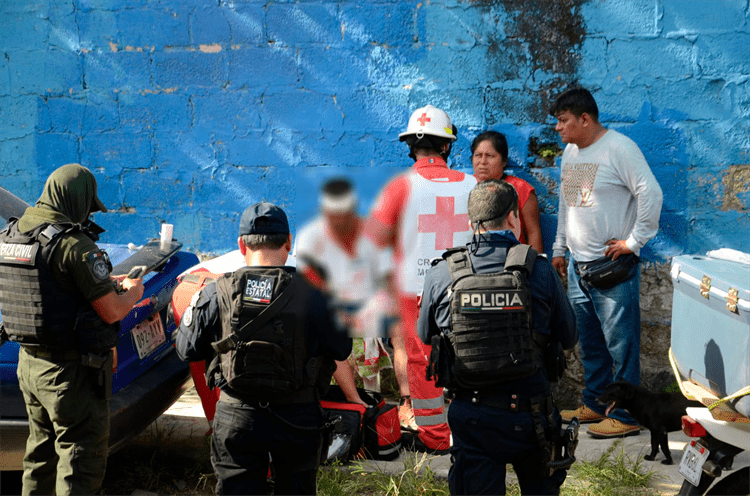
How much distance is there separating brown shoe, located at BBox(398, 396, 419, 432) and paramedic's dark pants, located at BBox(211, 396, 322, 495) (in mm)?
1715

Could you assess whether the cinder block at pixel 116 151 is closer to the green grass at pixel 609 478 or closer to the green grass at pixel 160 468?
the green grass at pixel 160 468

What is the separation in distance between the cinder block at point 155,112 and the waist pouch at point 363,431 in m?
2.56

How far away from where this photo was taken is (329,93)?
18.1ft

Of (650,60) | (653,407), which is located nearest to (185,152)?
(650,60)

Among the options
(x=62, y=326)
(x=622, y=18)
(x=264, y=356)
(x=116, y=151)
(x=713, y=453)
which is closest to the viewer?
(x=264, y=356)

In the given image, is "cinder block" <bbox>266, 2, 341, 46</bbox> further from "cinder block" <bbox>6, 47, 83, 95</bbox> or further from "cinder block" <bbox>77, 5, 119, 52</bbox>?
"cinder block" <bbox>6, 47, 83, 95</bbox>

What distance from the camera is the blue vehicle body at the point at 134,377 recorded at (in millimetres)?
3516

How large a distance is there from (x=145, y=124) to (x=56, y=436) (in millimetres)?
2988

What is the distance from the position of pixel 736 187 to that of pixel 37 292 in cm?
442

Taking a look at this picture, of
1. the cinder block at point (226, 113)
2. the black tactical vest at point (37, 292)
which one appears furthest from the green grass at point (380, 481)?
the cinder block at point (226, 113)

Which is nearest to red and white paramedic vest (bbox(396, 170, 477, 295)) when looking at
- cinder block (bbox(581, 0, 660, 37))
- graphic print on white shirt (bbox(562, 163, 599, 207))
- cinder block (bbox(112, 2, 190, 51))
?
graphic print on white shirt (bbox(562, 163, 599, 207))

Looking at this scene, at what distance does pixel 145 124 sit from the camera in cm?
576

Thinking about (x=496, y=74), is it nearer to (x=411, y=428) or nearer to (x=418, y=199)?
(x=418, y=199)

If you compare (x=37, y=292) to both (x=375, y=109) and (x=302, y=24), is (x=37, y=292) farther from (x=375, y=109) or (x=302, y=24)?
(x=302, y=24)
